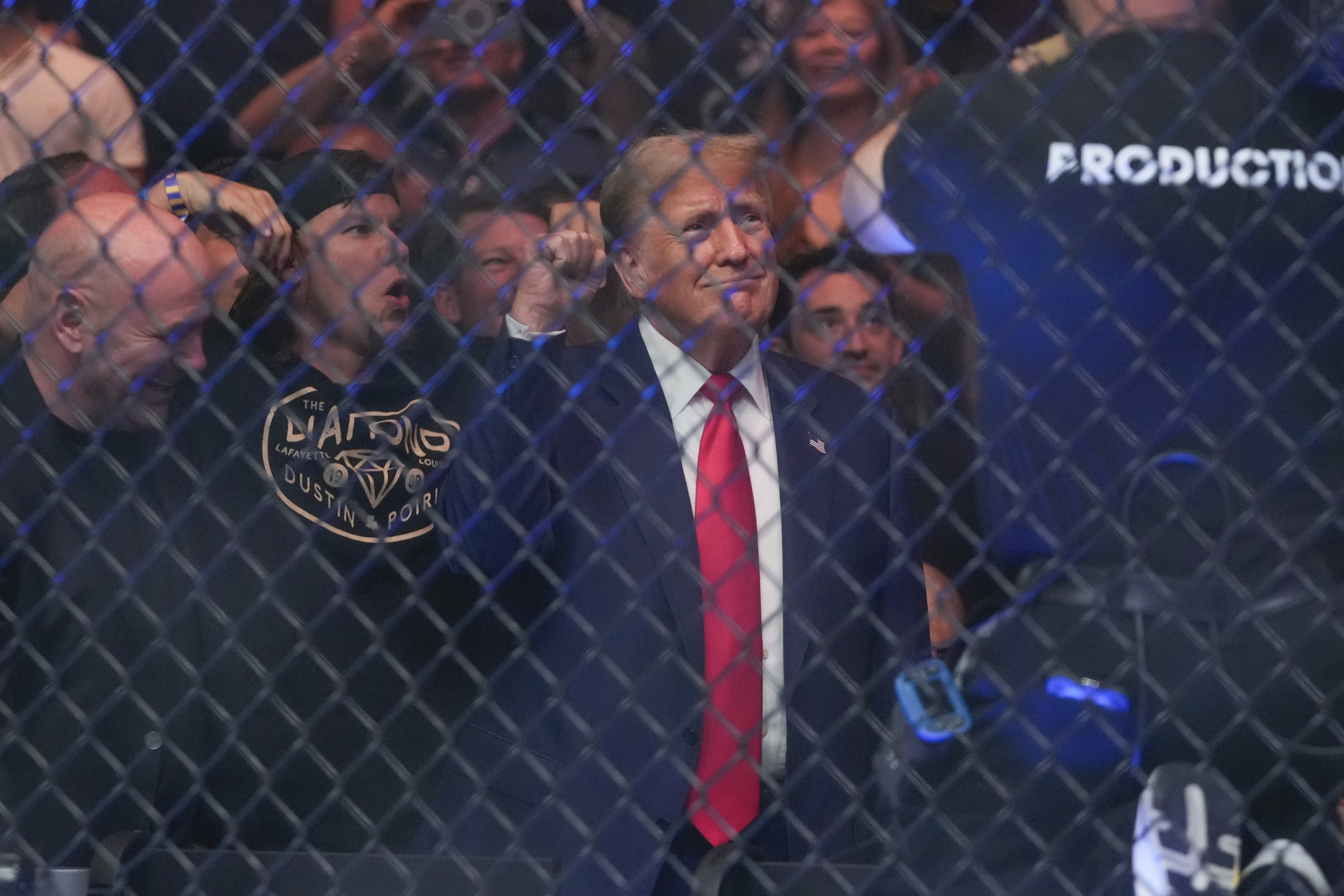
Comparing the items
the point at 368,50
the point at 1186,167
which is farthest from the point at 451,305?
the point at 1186,167

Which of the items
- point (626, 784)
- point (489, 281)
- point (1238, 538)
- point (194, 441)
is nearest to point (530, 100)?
point (489, 281)

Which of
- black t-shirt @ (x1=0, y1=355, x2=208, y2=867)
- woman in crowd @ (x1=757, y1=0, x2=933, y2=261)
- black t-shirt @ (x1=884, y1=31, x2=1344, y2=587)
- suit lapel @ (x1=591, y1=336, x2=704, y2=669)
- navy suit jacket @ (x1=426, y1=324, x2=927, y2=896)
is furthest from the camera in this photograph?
woman in crowd @ (x1=757, y1=0, x2=933, y2=261)

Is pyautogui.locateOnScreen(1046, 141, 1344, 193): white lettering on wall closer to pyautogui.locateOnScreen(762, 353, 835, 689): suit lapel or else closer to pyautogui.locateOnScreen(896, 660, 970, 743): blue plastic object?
pyautogui.locateOnScreen(762, 353, 835, 689): suit lapel

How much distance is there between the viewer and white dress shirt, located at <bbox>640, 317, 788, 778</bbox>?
2.07 meters

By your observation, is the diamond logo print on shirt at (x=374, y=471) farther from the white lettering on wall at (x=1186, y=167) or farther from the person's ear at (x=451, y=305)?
the white lettering on wall at (x=1186, y=167)

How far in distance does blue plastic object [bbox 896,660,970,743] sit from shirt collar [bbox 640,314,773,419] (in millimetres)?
575

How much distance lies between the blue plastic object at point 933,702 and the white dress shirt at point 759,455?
1.03 ft

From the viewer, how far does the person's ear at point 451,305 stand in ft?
7.73

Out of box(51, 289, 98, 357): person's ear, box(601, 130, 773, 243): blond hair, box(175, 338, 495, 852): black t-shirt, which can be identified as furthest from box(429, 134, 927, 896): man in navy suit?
box(51, 289, 98, 357): person's ear

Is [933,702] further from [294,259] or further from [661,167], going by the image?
[294,259]

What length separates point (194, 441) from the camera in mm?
2182

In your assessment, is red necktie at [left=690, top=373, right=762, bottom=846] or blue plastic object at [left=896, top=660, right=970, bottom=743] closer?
blue plastic object at [left=896, top=660, right=970, bottom=743]

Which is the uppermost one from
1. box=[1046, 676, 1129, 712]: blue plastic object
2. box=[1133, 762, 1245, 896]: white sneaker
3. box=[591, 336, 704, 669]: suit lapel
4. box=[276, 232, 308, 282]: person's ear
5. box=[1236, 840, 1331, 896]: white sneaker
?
box=[276, 232, 308, 282]: person's ear

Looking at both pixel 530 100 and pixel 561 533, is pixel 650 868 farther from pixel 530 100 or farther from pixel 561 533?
pixel 530 100
